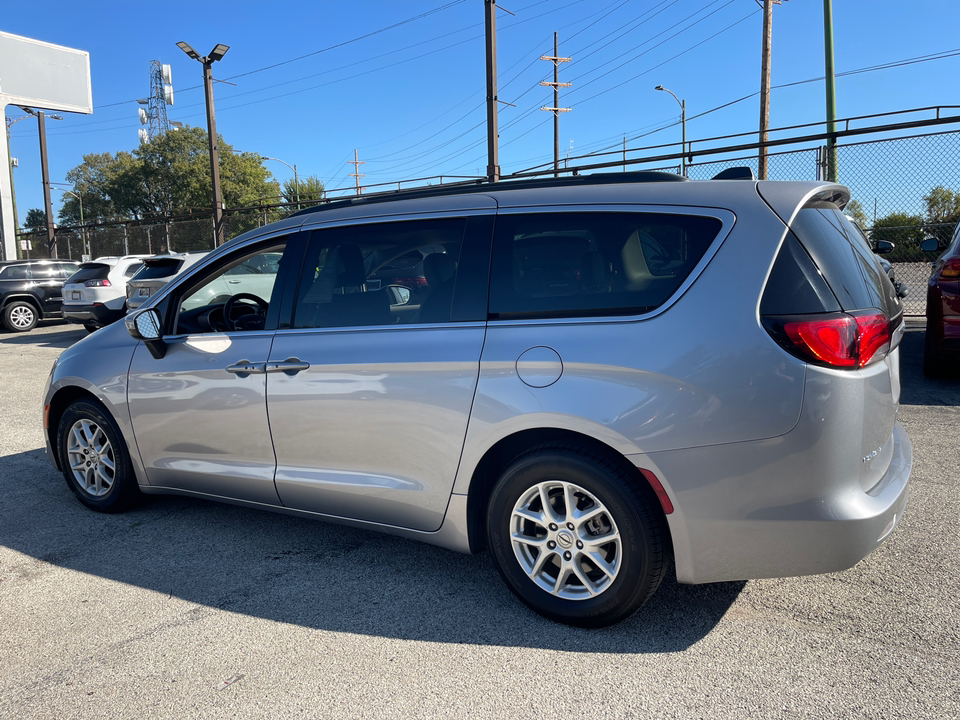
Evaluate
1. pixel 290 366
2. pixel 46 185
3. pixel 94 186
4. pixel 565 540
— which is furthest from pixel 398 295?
pixel 94 186

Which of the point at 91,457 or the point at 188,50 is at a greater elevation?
the point at 188,50

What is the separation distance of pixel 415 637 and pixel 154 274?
39.0ft

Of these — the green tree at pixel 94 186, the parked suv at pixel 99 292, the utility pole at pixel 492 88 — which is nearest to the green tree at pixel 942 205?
the utility pole at pixel 492 88

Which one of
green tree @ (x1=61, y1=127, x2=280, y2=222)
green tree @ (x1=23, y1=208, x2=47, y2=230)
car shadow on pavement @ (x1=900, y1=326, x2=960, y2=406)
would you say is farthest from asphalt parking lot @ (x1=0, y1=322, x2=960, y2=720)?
green tree @ (x1=23, y1=208, x2=47, y2=230)

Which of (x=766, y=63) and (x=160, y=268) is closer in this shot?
(x=160, y=268)

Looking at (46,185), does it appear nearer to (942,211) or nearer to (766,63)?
(766,63)

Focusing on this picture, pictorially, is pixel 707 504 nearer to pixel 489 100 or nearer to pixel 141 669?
pixel 141 669

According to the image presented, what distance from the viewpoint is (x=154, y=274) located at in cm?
1321

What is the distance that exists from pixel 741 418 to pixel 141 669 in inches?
95.0

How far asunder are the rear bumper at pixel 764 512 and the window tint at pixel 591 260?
2.07 feet

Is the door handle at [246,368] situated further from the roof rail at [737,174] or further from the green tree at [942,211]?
the green tree at [942,211]

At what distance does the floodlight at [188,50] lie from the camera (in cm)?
2047

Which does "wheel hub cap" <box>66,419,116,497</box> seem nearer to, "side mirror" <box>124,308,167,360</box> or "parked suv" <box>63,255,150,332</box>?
"side mirror" <box>124,308,167,360</box>

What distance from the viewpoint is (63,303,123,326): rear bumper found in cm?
1451
